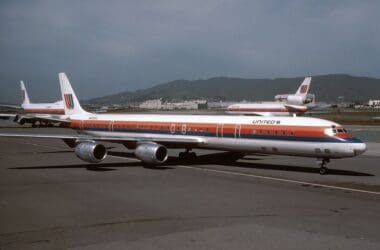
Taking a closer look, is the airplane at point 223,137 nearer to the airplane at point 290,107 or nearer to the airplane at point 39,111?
the airplane at point 39,111

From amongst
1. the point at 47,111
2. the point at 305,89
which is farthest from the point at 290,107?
the point at 47,111

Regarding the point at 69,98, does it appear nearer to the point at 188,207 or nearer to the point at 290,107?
the point at 188,207

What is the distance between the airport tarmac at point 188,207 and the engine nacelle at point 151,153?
59cm

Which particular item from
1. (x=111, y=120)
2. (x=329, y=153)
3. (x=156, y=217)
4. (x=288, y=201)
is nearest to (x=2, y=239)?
(x=156, y=217)

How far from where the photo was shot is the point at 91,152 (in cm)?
2456

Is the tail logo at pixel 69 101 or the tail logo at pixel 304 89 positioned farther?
the tail logo at pixel 304 89

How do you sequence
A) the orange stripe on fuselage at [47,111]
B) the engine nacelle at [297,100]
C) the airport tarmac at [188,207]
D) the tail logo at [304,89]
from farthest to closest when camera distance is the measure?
the tail logo at [304,89], the engine nacelle at [297,100], the orange stripe on fuselage at [47,111], the airport tarmac at [188,207]

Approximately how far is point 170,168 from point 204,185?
20.9ft

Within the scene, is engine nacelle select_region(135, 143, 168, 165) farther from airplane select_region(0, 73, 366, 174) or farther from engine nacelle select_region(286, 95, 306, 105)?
engine nacelle select_region(286, 95, 306, 105)

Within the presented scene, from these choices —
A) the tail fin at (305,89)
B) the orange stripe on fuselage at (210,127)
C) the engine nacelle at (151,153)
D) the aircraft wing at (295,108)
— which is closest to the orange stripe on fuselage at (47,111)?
the orange stripe on fuselage at (210,127)

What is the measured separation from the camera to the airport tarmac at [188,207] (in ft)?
36.0

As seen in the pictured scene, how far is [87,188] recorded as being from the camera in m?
18.6

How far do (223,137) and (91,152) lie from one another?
7644 mm

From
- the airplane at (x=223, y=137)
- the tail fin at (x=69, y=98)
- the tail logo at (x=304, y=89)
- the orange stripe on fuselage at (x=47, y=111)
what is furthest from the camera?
the tail logo at (x=304, y=89)
